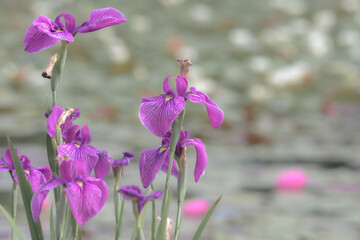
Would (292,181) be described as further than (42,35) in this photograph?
Yes

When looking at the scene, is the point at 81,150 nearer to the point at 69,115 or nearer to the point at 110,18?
the point at 69,115

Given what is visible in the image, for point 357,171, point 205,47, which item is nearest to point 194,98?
point 357,171

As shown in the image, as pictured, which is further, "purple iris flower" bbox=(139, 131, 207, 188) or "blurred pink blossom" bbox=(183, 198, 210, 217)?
"blurred pink blossom" bbox=(183, 198, 210, 217)

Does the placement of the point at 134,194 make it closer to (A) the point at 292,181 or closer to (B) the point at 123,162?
(B) the point at 123,162

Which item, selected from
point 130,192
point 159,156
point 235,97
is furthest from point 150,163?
point 235,97

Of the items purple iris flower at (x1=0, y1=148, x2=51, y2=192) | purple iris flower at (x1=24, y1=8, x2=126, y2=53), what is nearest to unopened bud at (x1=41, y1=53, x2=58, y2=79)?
purple iris flower at (x1=24, y1=8, x2=126, y2=53)

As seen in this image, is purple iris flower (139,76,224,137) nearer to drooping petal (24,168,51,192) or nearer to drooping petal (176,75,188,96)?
drooping petal (176,75,188,96)

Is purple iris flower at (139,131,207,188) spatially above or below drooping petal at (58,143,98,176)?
above

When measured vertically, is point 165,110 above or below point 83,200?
above
